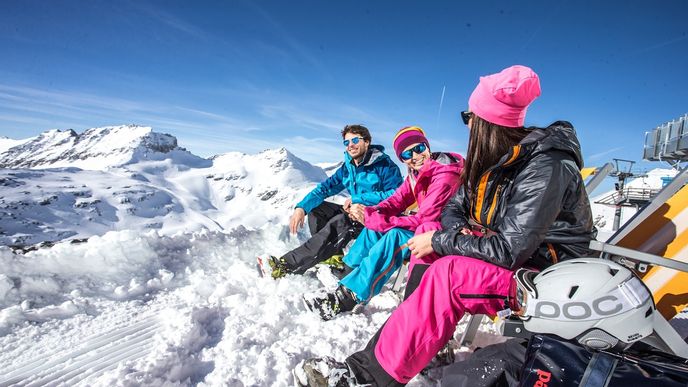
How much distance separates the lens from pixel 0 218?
17062cm

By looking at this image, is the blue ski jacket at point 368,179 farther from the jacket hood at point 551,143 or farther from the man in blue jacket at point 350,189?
the jacket hood at point 551,143

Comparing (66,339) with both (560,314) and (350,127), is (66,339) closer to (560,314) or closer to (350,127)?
(560,314)

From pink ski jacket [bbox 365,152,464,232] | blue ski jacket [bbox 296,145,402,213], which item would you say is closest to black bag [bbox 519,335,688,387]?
pink ski jacket [bbox 365,152,464,232]

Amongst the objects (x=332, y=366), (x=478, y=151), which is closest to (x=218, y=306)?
(x=332, y=366)

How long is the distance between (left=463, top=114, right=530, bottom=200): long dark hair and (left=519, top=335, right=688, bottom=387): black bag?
111 centimetres

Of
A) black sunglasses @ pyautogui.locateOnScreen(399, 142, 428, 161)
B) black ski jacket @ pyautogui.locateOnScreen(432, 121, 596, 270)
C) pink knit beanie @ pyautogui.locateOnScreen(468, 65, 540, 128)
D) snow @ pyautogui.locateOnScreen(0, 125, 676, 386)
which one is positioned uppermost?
pink knit beanie @ pyautogui.locateOnScreen(468, 65, 540, 128)

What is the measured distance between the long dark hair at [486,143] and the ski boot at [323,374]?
57.5 inches

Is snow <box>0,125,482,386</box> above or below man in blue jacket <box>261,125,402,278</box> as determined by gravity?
below

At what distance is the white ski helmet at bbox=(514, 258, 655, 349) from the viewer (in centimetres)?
167

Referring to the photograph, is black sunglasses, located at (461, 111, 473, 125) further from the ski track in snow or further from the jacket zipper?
the ski track in snow

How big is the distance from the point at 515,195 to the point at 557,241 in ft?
1.30

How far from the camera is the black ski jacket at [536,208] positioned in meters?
1.97

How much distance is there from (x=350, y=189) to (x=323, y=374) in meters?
3.59

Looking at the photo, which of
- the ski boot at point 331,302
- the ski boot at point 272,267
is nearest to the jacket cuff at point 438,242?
the ski boot at point 331,302
